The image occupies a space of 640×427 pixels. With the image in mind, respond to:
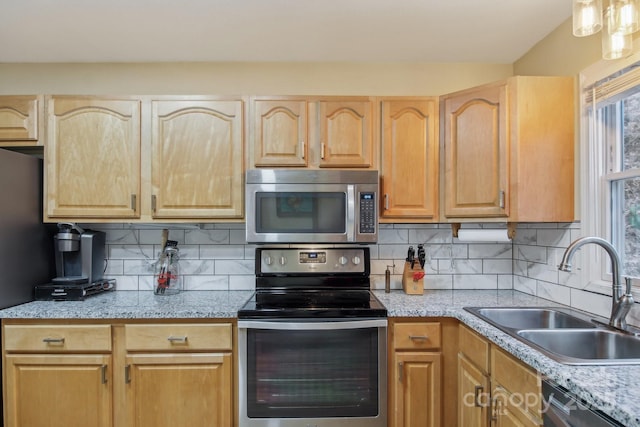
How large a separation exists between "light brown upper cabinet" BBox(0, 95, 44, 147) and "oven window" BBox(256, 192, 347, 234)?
139 cm

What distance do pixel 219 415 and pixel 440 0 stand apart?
2306 mm

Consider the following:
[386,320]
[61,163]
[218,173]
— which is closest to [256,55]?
[218,173]

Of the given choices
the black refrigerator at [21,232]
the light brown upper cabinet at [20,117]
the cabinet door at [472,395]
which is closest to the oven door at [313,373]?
the cabinet door at [472,395]

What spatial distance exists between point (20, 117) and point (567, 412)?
2.90 meters

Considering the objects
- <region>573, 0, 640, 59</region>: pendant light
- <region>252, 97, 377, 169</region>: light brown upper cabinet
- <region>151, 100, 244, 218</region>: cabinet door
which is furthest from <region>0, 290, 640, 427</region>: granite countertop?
<region>573, 0, 640, 59</region>: pendant light

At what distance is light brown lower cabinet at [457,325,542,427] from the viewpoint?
4.13 feet

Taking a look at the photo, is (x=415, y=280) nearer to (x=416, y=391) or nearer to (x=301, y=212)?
(x=416, y=391)

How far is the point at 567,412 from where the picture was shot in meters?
1.05

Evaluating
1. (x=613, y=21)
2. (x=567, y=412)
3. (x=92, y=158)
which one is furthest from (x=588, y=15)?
(x=92, y=158)

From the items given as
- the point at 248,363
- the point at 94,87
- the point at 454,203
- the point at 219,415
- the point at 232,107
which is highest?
the point at 94,87

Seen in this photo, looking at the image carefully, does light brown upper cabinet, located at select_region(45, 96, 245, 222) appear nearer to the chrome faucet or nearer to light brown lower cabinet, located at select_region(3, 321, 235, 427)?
light brown lower cabinet, located at select_region(3, 321, 235, 427)

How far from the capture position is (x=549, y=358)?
46.3 inches

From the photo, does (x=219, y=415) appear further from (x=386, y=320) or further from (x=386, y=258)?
(x=386, y=258)

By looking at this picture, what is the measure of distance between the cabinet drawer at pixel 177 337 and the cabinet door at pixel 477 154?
1.43m
